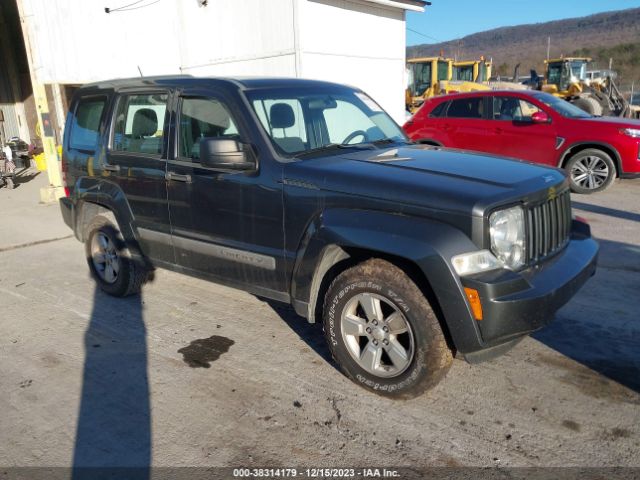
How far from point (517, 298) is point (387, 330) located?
0.78 m

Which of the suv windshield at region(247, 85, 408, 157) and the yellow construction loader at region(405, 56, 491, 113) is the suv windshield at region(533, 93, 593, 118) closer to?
the suv windshield at region(247, 85, 408, 157)

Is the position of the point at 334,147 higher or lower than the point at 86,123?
lower

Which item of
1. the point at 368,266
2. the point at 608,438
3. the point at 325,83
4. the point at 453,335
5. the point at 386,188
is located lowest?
the point at 608,438

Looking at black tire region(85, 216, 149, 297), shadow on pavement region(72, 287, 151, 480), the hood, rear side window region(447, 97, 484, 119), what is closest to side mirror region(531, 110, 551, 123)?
rear side window region(447, 97, 484, 119)

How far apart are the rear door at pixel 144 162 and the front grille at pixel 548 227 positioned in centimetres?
272

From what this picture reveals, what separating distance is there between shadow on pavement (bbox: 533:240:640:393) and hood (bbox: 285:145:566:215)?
4.09ft

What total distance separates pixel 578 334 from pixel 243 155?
111 inches

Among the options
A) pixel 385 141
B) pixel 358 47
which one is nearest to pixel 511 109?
pixel 358 47

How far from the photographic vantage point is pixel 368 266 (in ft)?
10.4

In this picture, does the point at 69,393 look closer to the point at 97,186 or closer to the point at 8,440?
the point at 8,440

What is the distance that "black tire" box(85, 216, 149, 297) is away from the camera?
16.0 feet

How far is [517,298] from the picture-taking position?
9.19 feet

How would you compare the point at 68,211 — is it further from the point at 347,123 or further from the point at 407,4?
the point at 407,4

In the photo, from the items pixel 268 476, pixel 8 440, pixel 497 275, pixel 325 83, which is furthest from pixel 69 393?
pixel 325 83
